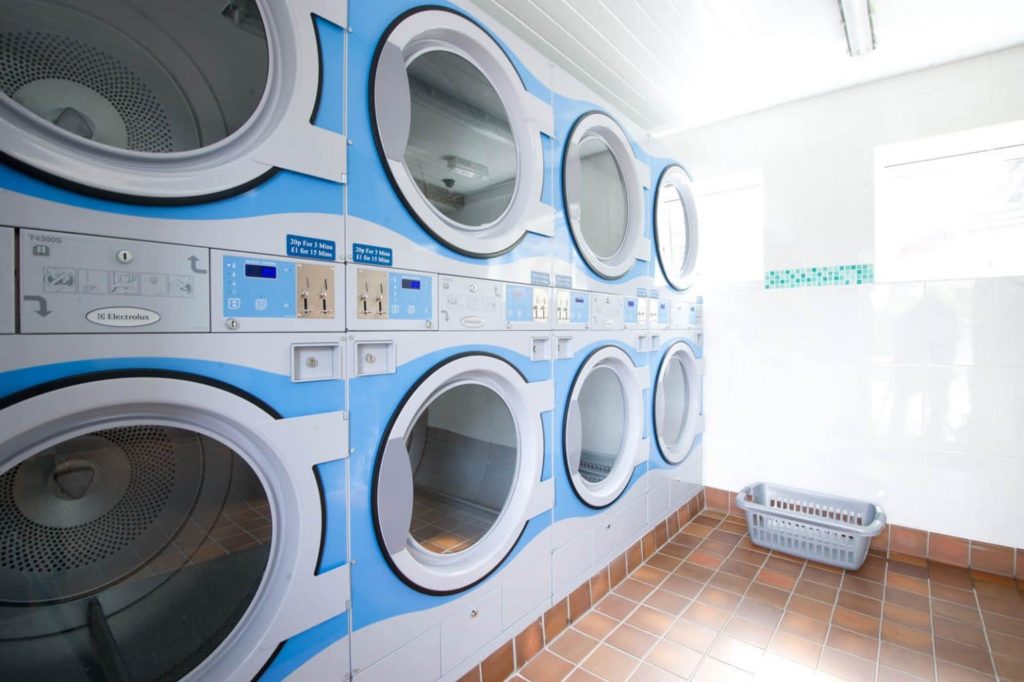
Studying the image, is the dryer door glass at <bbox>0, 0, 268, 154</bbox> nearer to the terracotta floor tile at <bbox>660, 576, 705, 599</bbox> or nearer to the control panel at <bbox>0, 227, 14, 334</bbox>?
the control panel at <bbox>0, 227, 14, 334</bbox>

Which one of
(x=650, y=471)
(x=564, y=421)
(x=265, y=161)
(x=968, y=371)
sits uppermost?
(x=265, y=161)

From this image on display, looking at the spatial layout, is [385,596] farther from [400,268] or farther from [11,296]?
[11,296]

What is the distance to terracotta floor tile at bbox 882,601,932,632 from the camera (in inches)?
77.0

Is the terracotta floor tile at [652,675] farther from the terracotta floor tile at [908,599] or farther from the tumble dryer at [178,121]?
the tumble dryer at [178,121]

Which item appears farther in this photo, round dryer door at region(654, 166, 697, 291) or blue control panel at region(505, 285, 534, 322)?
round dryer door at region(654, 166, 697, 291)

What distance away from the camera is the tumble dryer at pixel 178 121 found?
0.78m

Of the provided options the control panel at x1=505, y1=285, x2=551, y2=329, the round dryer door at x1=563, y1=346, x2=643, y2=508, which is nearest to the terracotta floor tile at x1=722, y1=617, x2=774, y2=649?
the round dryer door at x1=563, y1=346, x2=643, y2=508

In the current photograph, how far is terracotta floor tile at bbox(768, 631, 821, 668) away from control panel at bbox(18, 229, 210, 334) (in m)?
2.19

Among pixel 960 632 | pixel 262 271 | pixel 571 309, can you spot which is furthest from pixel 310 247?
pixel 960 632

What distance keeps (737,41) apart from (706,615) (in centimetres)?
256

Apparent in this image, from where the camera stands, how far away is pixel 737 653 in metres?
1.80

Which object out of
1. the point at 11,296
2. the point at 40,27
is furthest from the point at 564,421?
the point at 40,27

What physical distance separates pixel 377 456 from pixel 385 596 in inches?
14.8

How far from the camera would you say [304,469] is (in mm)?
1093
